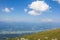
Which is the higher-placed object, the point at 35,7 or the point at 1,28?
the point at 35,7

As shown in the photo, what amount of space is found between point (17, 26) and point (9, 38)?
176 cm

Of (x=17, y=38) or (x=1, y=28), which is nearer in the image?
(x=17, y=38)

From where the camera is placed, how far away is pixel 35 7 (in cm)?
1397

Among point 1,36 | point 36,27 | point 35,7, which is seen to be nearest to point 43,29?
point 36,27

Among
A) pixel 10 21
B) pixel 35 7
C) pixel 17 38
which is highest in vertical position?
pixel 35 7

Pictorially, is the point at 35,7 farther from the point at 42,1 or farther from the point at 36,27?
the point at 36,27

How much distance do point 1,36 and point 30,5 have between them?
464 centimetres

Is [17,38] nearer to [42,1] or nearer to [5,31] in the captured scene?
[5,31]

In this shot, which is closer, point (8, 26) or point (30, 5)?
point (30, 5)

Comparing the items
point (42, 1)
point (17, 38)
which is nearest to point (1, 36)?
point (17, 38)

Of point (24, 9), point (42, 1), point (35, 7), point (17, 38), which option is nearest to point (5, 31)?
point (17, 38)

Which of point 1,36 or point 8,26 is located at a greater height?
point 8,26

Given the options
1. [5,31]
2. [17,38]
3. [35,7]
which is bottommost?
[17,38]

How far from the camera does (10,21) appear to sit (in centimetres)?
1445
